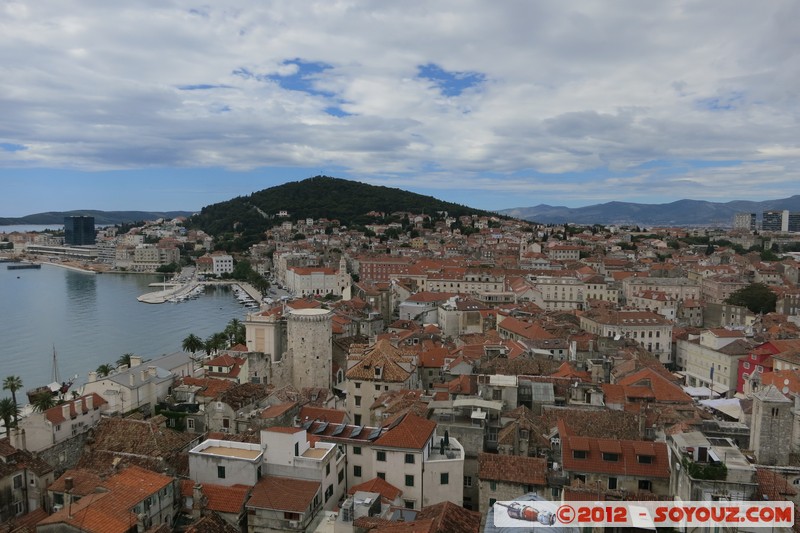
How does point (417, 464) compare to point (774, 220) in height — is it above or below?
below

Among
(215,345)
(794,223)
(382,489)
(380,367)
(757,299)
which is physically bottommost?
(215,345)

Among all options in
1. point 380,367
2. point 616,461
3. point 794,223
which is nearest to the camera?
point 616,461

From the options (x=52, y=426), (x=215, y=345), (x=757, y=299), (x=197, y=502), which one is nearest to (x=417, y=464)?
(x=197, y=502)

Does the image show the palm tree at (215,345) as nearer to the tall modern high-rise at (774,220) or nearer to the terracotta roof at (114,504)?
the terracotta roof at (114,504)

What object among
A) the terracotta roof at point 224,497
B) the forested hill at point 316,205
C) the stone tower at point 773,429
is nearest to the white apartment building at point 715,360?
the stone tower at point 773,429

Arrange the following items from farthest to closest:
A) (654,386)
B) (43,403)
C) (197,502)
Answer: (43,403)
(654,386)
(197,502)

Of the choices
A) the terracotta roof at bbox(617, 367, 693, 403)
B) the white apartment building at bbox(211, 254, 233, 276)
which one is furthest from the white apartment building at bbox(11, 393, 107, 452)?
Answer: the white apartment building at bbox(211, 254, 233, 276)

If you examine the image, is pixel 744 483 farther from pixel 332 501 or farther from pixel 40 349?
pixel 40 349

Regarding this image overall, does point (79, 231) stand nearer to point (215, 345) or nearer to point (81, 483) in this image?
point (215, 345)
